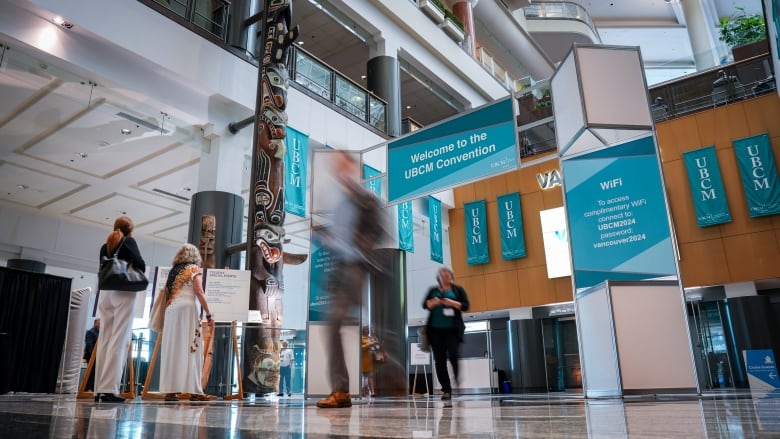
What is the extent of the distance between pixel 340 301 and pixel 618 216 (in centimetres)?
327

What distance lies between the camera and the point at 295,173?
11078 mm

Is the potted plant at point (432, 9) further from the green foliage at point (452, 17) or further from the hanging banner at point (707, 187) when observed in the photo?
the hanging banner at point (707, 187)

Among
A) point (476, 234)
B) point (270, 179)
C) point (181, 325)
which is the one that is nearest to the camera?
point (181, 325)

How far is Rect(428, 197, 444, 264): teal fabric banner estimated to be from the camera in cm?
1486

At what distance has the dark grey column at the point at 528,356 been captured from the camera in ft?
49.8

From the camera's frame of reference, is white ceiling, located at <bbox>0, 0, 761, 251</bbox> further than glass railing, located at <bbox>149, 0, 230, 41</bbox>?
Yes

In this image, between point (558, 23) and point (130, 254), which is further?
point (558, 23)

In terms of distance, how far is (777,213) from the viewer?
40.8ft

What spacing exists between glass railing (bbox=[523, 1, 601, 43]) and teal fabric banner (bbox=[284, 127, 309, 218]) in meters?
20.0

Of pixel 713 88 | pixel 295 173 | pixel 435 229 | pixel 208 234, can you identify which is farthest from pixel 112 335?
pixel 713 88

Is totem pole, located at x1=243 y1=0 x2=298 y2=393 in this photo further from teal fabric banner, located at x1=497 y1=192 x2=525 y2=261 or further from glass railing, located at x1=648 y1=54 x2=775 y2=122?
glass railing, located at x1=648 y1=54 x2=775 y2=122

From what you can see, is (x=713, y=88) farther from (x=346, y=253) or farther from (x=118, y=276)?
(x=118, y=276)

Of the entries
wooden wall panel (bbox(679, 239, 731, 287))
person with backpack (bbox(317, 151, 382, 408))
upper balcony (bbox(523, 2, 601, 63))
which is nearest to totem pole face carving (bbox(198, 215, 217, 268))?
person with backpack (bbox(317, 151, 382, 408))

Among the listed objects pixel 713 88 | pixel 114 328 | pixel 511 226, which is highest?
pixel 713 88
